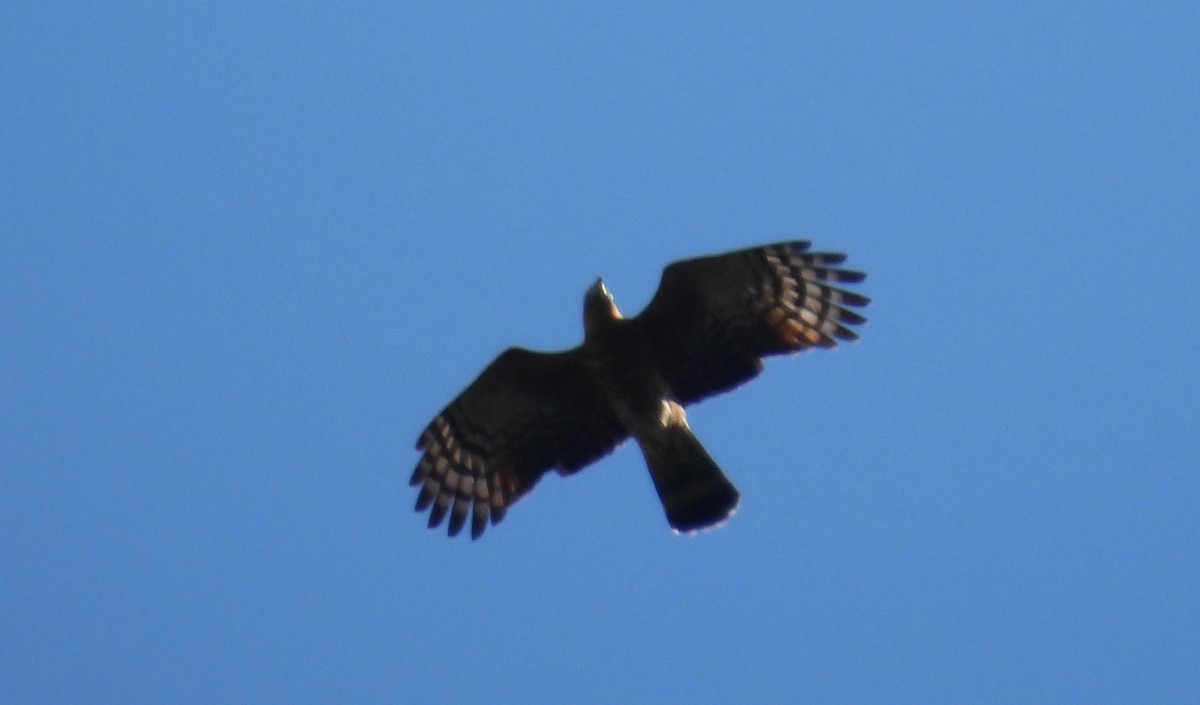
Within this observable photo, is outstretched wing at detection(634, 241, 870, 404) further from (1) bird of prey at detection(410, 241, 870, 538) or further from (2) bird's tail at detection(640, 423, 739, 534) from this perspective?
(2) bird's tail at detection(640, 423, 739, 534)

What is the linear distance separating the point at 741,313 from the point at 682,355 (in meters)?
0.41

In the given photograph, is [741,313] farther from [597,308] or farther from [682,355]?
[597,308]

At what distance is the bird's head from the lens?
10320mm

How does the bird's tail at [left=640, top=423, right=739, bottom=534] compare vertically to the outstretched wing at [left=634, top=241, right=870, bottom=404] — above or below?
below

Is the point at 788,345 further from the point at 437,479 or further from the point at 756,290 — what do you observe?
the point at 437,479

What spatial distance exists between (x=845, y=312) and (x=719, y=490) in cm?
121

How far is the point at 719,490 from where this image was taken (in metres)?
10.3

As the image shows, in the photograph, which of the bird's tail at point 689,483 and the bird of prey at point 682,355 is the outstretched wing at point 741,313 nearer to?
the bird of prey at point 682,355

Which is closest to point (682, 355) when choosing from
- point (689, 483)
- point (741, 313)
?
point (741, 313)

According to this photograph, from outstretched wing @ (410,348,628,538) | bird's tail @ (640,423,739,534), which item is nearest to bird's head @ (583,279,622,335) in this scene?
outstretched wing @ (410,348,628,538)

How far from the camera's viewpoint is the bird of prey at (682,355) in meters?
10.3

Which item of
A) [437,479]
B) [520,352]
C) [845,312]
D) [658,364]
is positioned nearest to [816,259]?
[845,312]

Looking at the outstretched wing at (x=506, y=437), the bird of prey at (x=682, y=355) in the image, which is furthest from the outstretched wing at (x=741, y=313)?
the outstretched wing at (x=506, y=437)

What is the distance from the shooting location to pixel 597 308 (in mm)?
10320
